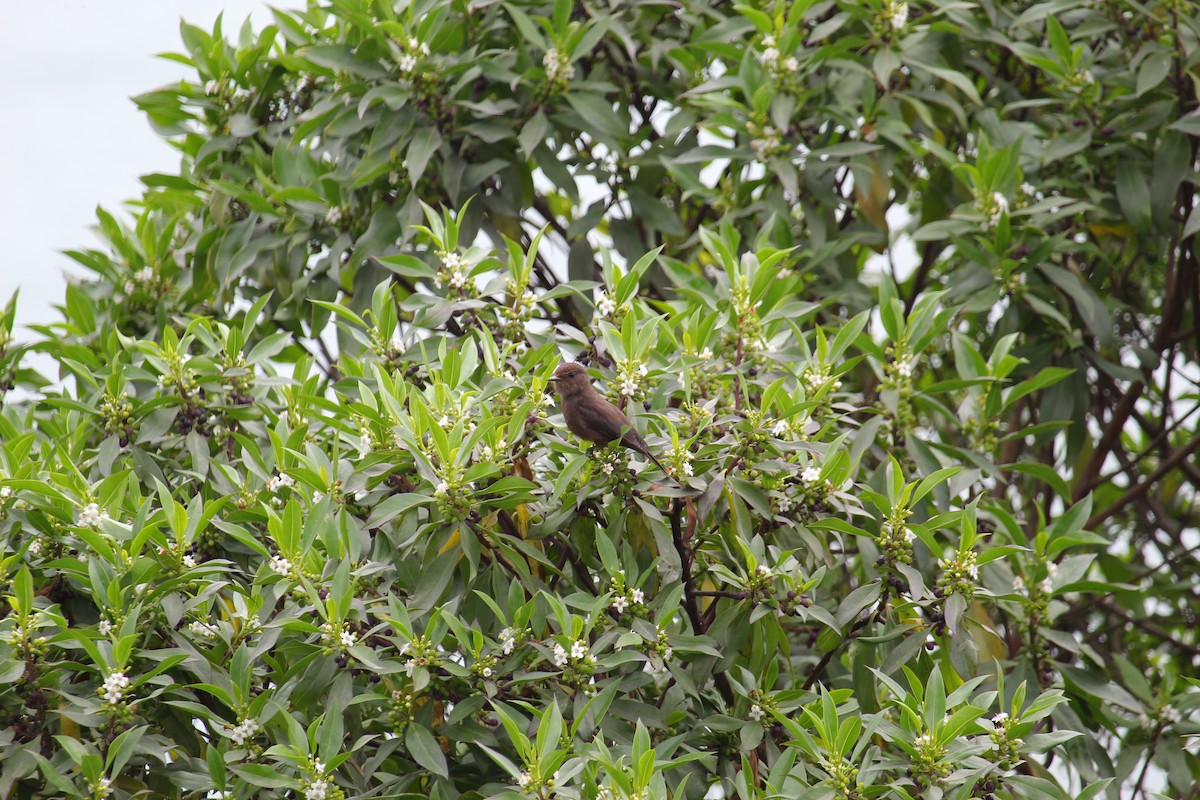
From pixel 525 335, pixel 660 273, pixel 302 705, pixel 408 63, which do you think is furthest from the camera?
pixel 660 273

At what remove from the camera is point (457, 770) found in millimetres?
2750

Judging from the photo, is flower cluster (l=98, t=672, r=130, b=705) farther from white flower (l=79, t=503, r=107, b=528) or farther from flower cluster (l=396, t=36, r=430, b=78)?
flower cluster (l=396, t=36, r=430, b=78)

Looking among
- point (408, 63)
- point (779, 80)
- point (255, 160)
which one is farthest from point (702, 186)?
point (255, 160)

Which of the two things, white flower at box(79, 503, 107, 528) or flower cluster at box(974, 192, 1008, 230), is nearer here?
white flower at box(79, 503, 107, 528)

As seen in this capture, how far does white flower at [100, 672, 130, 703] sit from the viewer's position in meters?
2.53

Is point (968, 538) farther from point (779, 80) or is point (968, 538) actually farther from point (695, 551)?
point (779, 80)

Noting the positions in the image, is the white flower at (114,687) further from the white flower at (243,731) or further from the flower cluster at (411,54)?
the flower cluster at (411,54)

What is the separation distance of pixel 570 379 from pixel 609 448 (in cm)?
30

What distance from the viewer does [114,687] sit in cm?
253

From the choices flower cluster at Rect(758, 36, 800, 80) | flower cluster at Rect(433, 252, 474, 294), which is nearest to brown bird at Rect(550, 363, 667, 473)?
flower cluster at Rect(433, 252, 474, 294)

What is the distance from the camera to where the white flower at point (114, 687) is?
2529 millimetres

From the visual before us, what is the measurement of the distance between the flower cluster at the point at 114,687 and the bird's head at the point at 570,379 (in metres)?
1.17

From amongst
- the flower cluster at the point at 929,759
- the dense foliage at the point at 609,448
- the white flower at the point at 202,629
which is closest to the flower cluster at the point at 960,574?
the dense foliage at the point at 609,448

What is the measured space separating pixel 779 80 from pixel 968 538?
1.79 meters
